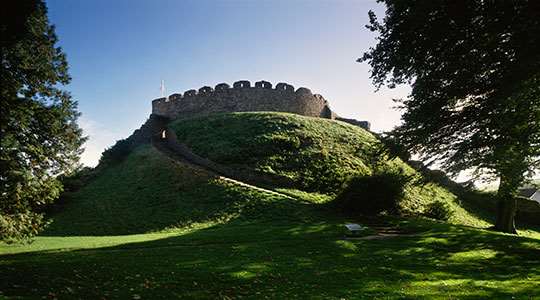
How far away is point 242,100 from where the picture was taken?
144 ft

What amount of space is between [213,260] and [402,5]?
30.9ft

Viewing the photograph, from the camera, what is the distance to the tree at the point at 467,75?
30.9 feet

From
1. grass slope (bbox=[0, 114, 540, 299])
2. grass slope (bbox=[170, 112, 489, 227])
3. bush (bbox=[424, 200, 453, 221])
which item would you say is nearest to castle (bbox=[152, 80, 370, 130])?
grass slope (bbox=[170, 112, 489, 227])

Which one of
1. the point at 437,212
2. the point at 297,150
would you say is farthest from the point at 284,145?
the point at 437,212

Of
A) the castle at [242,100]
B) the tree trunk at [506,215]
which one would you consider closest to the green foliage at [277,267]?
the tree trunk at [506,215]

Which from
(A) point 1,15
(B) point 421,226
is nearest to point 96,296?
(A) point 1,15

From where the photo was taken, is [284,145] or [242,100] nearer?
[284,145]

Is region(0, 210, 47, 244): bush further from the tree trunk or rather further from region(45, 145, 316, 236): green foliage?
the tree trunk

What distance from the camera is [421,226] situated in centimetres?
1934

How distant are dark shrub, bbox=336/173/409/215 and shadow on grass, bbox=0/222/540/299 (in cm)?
619

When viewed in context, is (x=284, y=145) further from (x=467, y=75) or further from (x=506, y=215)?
(x=467, y=75)

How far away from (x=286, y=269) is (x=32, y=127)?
9.05 metres

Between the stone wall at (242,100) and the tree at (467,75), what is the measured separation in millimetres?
29773

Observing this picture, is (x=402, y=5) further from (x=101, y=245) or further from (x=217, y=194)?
(x=217, y=194)
